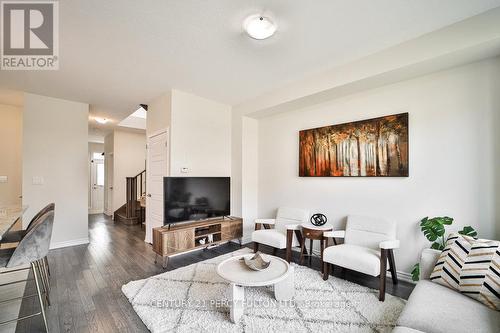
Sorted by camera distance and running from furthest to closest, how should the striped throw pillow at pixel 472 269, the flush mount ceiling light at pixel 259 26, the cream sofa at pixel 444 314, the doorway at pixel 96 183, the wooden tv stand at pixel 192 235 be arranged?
the doorway at pixel 96 183 < the wooden tv stand at pixel 192 235 < the flush mount ceiling light at pixel 259 26 < the striped throw pillow at pixel 472 269 < the cream sofa at pixel 444 314

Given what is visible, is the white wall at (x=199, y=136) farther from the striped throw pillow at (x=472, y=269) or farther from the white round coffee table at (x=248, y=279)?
the striped throw pillow at (x=472, y=269)

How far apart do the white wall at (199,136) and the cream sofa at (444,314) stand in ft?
10.8

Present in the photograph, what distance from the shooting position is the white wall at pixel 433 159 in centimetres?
223

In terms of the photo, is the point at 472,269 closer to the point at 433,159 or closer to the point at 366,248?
the point at 366,248

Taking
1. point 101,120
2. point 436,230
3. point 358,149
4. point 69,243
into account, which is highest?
point 101,120

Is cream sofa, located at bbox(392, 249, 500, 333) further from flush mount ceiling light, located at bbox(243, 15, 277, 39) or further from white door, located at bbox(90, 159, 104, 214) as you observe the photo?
white door, located at bbox(90, 159, 104, 214)

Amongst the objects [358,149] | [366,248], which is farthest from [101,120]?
[366,248]

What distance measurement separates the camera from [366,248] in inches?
103

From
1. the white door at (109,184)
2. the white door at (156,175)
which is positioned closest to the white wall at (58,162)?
the white door at (156,175)

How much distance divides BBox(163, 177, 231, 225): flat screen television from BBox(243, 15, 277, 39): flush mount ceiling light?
2.26 metres

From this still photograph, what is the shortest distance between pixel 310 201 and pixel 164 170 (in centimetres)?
251

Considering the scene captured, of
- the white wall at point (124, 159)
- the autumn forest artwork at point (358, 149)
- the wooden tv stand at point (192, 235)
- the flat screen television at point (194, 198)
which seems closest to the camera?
the autumn forest artwork at point (358, 149)

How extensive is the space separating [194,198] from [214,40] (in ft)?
7.54

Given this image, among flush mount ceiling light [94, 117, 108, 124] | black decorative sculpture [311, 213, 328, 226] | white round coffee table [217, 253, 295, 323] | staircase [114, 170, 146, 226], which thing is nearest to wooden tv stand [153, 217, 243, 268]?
white round coffee table [217, 253, 295, 323]
